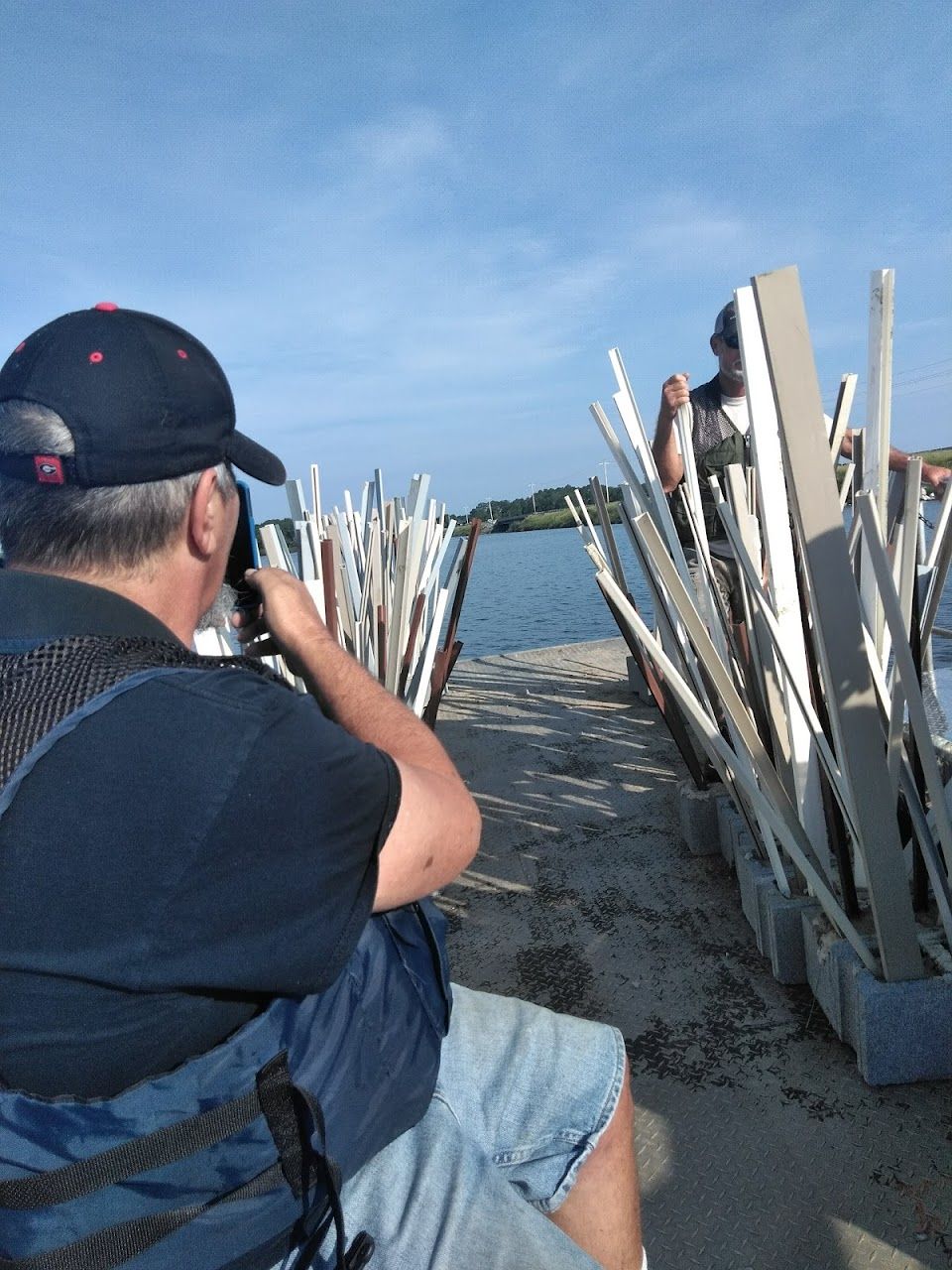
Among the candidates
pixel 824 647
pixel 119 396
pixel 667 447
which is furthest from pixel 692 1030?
pixel 667 447

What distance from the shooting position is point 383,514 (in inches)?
157

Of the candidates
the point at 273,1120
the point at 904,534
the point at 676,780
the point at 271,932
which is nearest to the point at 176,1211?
the point at 273,1120

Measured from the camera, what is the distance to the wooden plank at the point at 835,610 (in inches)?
53.0

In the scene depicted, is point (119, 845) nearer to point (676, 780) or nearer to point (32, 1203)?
point (32, 1203)

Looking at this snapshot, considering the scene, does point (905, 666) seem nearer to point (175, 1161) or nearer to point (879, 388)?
point (879, 388)

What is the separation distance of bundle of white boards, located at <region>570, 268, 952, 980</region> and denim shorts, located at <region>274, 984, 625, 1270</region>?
64 cm

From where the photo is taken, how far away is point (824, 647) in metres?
1.45

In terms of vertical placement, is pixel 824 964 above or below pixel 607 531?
below

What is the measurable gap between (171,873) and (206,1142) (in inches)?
11.9

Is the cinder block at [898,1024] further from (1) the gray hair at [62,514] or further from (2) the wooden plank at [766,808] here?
(1) the gray hair at [62,514]

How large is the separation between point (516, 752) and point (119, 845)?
10.5 ft

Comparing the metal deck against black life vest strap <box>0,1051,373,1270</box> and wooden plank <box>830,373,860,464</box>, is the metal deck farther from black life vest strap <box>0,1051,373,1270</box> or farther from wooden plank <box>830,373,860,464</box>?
wooden plank <box>830,373,860,464</box>

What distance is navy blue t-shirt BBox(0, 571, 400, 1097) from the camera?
786 mm

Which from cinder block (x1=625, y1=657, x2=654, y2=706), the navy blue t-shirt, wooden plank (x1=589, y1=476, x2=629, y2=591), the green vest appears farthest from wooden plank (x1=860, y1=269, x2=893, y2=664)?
cinder block (x1=625, y1=657, x2=654, y2=706)
